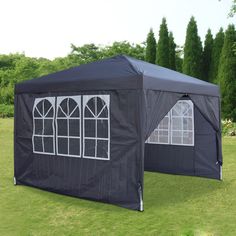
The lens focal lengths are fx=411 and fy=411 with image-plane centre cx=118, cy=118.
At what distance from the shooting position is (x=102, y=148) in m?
7.38

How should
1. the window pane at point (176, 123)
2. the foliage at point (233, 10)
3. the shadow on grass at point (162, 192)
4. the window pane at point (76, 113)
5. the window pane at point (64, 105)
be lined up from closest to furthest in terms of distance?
the shadow on grass at point (162, 192), the window pane at point (76, 113), the window pane at point (64, 105), the window pane at point (176, 123), the foliage at point (233, 10)

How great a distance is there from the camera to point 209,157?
32.2 ft

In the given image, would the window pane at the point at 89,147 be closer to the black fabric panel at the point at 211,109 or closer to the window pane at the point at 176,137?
the black fabric panel at the point at 211,109

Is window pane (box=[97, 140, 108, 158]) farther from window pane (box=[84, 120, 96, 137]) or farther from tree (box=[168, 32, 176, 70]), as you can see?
tree (box=[168, 32, 176, 70])

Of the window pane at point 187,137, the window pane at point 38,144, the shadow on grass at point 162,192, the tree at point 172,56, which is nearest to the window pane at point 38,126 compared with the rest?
the window pane at point 38,144

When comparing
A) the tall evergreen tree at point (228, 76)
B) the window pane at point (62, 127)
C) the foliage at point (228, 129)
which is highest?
the tall evergreen tree at point (228, 76)

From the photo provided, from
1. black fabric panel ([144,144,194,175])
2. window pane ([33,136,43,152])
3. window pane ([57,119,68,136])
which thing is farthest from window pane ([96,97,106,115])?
black fabric panel ([144,144,194,175])

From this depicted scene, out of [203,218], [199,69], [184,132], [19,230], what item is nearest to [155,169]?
[184,132]

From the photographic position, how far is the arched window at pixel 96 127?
24.1 ft

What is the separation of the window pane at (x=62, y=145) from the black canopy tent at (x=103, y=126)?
0.8 inches

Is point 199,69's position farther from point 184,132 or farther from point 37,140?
point 37,140

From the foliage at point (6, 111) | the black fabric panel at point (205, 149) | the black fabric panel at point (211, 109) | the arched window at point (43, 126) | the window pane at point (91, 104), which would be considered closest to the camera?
the window pane at point (91, 104)

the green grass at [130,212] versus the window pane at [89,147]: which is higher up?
the window pane at [89,147]

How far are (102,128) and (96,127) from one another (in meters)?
0.14
